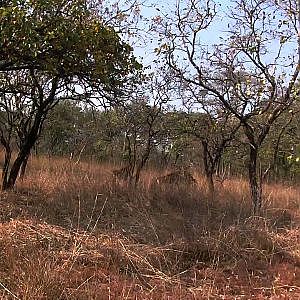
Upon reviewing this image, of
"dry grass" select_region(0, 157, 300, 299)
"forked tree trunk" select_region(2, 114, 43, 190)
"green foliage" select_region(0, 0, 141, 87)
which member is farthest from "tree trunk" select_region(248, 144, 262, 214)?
"forked tree trunk" select_region(2, 114, 43, 190)

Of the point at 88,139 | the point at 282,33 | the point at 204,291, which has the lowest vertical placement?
the point at 204,291

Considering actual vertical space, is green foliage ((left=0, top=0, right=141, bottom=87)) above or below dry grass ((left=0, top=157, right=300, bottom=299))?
above

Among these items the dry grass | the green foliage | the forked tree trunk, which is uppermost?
the green foliage

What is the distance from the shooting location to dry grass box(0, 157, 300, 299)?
5316mm

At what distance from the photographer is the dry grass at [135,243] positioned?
532cm

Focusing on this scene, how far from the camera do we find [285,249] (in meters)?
7.76

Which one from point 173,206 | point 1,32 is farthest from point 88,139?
point 1,32

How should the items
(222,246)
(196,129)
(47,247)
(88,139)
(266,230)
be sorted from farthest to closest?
(196,129) → (88,139) → (266,230) → (222,246) → (47,247)

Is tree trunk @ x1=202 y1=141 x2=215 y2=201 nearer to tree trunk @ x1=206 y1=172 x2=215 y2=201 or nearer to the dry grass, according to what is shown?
tree trunk @ x1=206 y1=172 x2=215 y2=201

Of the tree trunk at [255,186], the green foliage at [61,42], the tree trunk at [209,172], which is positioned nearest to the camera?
the green foliage at [61,42]

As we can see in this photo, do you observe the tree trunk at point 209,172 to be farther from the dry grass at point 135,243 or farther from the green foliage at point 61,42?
the green foliage at point 61,42

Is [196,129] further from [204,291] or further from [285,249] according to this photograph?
[204,291]

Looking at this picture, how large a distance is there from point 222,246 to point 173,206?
12.8ft

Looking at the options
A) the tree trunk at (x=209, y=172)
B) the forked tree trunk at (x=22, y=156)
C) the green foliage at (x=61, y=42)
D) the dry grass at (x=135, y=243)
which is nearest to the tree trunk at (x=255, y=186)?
the dry grass at (x=135, y=243)
